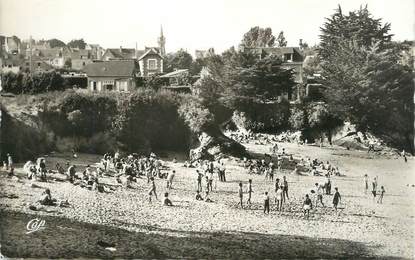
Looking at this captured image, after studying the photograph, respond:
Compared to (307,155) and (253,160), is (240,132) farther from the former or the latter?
(307,155)

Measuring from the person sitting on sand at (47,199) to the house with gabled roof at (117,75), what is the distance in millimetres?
9723

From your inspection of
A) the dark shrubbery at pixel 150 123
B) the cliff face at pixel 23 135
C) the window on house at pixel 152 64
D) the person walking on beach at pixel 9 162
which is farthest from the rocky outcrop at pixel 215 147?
the person walking on beach at pixel 9 162

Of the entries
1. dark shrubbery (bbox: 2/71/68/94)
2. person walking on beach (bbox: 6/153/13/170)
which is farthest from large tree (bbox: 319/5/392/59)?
dark shrubbery (bbox: 2/71/68/94)

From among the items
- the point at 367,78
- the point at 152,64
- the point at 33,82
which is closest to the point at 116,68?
the point at 152,64

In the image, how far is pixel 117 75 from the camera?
25.0m

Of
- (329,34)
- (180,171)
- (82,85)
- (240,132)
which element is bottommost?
(180,171)

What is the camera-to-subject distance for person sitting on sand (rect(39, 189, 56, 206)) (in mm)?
15477

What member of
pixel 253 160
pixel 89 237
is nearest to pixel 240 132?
pixel 253 160

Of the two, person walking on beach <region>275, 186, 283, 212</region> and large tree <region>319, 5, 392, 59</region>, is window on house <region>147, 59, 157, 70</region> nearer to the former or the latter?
large tree <region>319, 5, 392, 59</region>

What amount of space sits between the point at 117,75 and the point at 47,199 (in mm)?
10647

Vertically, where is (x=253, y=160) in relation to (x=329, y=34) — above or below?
below

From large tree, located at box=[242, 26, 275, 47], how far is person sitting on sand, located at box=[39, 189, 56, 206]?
8643 millimetres

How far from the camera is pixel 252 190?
62.1 feet

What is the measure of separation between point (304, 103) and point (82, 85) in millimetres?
11604
